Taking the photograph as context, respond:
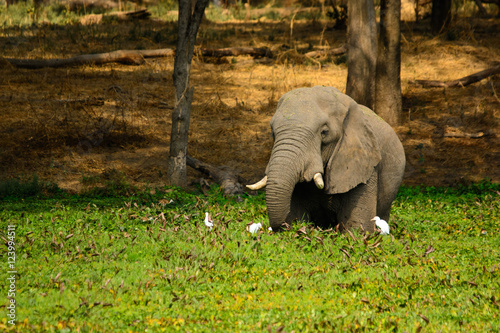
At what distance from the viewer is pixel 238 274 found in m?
5.89

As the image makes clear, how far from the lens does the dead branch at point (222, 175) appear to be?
10.5m

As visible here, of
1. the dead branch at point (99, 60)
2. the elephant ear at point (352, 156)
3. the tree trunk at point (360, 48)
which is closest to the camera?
the elephant ear at point (352, 156)

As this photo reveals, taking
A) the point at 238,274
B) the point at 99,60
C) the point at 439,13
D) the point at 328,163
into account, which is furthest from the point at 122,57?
the point at 238,274

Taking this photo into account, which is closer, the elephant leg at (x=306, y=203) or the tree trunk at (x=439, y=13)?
the elephant leg at (x=306, y=203)

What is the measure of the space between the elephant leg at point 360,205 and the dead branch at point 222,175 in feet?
11.9

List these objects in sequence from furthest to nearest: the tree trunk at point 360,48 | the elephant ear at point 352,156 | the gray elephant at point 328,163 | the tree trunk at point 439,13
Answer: the tree trunk at point 439,13 < the tree trunk at point 360,48 < the elephant ear at point 352,156 < the gray elephant at point 328,163

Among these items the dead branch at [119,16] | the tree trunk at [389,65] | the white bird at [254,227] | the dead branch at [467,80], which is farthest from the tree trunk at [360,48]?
the dead branch at [119,16]

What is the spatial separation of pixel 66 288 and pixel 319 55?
16.2 metres

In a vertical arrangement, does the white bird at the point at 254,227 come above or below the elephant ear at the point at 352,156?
below

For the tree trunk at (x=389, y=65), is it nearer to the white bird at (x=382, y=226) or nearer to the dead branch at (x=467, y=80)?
the dead branch at (x=467, y=80)

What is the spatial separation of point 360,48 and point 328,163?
8889mm

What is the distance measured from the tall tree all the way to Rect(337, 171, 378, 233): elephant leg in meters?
4.37

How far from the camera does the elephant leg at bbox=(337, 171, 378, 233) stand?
6.96m

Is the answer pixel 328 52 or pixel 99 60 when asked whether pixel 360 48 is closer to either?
pixel 328 52
